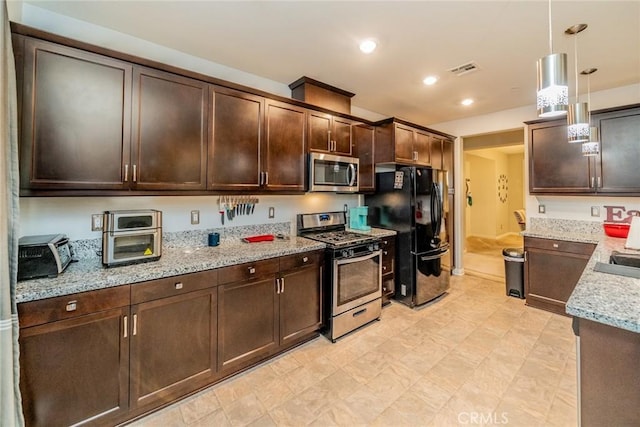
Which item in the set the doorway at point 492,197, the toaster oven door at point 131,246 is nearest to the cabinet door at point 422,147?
the toaster oven door at point 131,246

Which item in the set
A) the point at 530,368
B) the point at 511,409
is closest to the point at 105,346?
the point at 511,409

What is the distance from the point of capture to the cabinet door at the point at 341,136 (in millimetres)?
3180

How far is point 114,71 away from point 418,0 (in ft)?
A: 7.01

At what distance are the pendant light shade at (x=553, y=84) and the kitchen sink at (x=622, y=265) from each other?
1.11m

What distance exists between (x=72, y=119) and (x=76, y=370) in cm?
152

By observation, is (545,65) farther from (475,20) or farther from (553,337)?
(553,337)

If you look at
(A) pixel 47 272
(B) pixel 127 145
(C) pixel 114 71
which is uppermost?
(C) pixel 114 71

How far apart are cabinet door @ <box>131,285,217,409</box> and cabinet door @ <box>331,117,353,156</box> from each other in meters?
2.08

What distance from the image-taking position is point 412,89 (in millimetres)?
3385

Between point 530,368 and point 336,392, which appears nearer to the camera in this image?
point 336,392

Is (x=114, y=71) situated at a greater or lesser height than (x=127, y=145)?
greater

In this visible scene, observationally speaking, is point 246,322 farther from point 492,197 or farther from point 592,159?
point 492,197

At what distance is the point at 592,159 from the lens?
10.5ft

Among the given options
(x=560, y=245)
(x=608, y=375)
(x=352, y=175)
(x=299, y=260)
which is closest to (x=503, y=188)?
(x=560, y=245)
